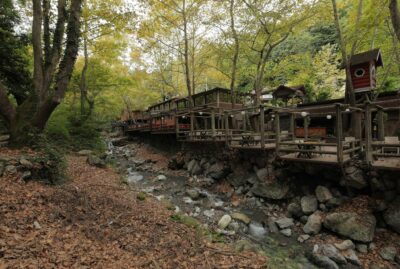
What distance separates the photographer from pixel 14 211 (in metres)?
4.00

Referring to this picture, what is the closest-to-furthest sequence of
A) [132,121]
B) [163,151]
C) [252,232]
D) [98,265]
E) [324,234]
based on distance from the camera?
1. [98,265]
2. [324,234]
3. [252,232]
4. [163,151]
5. [132,121]

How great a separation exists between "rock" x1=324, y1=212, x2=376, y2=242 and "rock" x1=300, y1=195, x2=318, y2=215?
0.67 meters

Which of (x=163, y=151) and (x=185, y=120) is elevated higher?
(x=185, y=120)

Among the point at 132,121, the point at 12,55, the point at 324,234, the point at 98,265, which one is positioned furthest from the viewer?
the point at 132,121

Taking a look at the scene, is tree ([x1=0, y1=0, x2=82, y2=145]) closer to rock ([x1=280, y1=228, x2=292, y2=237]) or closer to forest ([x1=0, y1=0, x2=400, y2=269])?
forest ([x1=0, y1=0, x2=400, y2=269])

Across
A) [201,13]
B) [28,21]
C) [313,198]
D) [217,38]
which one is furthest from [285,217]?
[28,21]

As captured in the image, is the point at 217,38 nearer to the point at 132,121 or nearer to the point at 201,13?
Answer: the point at 201,13

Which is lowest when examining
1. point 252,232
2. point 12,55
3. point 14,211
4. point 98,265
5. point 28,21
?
point 252,232

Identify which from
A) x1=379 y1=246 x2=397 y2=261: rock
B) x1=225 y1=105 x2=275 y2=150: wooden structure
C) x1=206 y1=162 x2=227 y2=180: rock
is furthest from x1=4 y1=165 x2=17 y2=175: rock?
x1=379 y1=246 x2=397 y2=261: rock

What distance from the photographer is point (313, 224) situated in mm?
6207

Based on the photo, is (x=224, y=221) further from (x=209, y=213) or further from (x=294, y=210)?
(x=294, y=210)

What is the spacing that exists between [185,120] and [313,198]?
13.1m

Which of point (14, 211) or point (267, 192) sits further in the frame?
point (267, 192)

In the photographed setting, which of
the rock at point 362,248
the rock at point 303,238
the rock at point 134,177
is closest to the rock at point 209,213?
the rock at point 303,238
